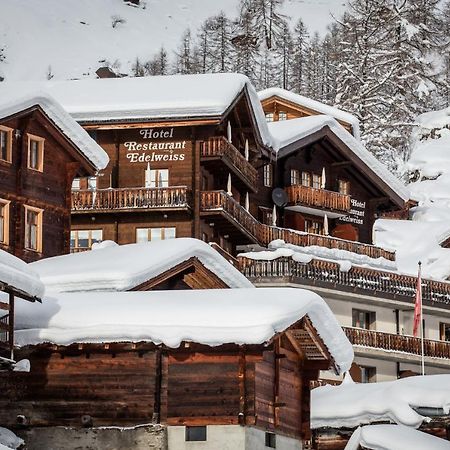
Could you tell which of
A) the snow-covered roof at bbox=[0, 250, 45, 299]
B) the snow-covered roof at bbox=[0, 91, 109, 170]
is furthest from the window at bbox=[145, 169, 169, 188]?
the snow-covered roof at bbox=[0, 250, 45, 299]

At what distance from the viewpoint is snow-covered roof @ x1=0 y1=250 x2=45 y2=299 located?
24.6 meters

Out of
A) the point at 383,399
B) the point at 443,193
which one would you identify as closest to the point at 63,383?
the point at 383,399

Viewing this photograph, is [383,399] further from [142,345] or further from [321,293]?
[321,293]

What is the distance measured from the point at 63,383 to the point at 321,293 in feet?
73.6

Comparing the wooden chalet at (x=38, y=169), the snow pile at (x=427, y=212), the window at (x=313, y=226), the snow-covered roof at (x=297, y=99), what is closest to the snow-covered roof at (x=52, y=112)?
the wooden chalet at (x=38, y=169)

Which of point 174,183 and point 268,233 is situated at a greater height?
point 174,183

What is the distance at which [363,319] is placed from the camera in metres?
51.1

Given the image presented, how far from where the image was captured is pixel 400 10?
87500 mm

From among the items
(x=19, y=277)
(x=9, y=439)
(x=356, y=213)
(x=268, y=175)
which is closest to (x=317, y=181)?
(x=268, y=175)

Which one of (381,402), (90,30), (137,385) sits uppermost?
(90,30)

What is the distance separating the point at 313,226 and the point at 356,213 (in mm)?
3112

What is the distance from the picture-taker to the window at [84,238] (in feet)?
153

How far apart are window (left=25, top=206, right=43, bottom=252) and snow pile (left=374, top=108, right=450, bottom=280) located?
2133cm

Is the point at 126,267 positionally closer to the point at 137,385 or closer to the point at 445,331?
the point at 137,385
